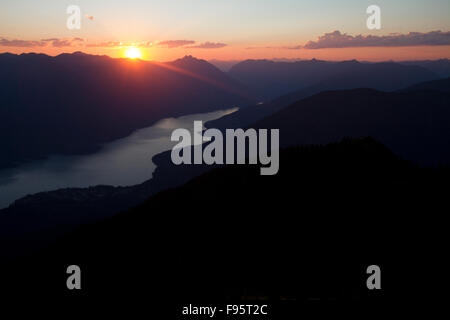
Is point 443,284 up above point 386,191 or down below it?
below
